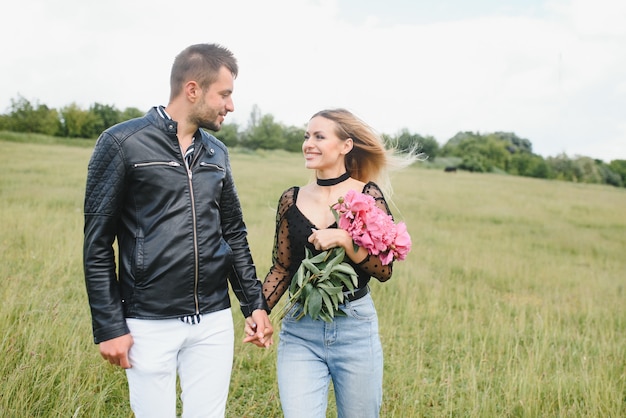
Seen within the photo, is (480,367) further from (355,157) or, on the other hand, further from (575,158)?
(575,158)

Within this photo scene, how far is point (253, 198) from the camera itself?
18.2 meters

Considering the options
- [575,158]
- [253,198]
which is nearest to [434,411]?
[253,198]

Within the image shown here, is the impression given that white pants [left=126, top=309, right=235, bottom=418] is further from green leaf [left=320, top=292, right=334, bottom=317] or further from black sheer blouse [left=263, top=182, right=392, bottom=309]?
green leaf [left=320, top=292, right=334, bottom=317]

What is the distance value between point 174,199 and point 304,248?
888mm

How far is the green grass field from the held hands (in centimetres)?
123

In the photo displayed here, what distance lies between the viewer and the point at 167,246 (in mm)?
2576

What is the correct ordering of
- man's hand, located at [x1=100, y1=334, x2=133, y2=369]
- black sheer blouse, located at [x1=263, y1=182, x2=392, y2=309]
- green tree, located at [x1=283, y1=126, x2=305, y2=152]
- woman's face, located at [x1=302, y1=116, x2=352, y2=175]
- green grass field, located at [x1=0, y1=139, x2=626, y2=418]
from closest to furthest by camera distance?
man's hand, located at [x1=100, y1=334, x2=133, y2=369] → black sheer blouse, located at [x1=263, y1=182, x2=392, y2=309] → woman's face, located at [x1=302, y1=116, x2=352, y2=175] → green grass field, located at [x1=0, y1=139, x2=626, y2=418] → green tree, located at [x1=283, y1=126, x2=305, y2=152]

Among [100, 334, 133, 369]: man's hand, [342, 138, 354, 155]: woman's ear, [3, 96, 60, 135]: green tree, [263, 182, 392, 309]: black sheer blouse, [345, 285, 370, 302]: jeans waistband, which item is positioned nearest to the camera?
[100, 334, 133, 369]: man's hand

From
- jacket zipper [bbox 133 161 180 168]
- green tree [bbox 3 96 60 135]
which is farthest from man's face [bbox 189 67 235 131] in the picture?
green tree [bbox 3 96 60 135]

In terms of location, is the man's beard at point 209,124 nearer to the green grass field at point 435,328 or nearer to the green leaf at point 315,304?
the green leaf at point 315,304

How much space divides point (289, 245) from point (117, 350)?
3.90 ft

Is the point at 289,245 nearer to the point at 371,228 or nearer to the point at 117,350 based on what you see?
the point at 371,228

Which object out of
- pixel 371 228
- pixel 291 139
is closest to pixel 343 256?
pixel 371 228

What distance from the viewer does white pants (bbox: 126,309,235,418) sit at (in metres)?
2.52
